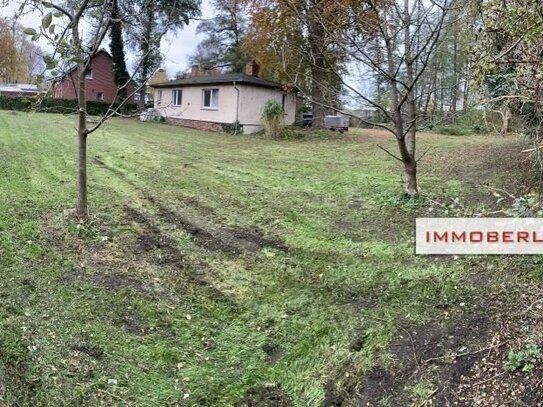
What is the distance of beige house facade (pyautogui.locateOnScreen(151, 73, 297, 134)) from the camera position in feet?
61.4

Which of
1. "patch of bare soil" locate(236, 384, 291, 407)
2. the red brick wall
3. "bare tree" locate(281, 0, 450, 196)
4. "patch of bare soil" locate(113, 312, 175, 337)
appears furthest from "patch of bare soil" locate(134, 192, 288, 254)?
the red brick wall

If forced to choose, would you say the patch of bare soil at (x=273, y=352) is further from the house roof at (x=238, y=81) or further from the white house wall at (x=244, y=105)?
the house roof at (x=238, y=81)

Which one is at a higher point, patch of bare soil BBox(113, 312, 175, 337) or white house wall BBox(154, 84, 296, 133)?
white house wall BBox(154, 84, 296, 133)

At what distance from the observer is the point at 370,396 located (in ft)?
8.66

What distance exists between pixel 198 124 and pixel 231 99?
8.90 ft

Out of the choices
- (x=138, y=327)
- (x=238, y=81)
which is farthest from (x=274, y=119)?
(x=138, y=327)

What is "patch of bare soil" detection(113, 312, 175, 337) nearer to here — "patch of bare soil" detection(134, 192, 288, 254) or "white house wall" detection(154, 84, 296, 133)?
"patch of bare soil" detection(134, 192, 288, 254)

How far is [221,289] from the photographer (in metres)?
3.99

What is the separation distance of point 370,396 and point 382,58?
166 inches

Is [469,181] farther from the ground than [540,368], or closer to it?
farther from the ground

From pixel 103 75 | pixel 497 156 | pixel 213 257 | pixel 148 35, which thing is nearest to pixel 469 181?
pixel 497 156

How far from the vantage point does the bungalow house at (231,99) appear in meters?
18.7

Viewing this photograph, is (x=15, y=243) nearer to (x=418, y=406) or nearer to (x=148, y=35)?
(x=148, y=35)

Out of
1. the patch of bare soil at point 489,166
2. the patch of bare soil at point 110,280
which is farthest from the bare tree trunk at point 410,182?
the patch of bare soil at point 110,280
